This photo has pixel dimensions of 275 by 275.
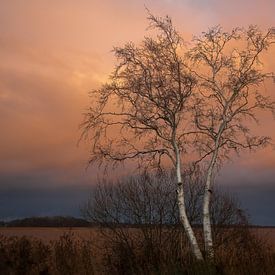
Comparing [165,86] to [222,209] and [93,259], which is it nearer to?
[93,259]

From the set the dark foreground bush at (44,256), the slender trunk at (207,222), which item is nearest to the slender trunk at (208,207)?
the slender trunk at (207,222)

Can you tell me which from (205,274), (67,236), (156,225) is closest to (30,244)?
(67,236)

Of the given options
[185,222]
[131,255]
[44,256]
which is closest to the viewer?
[185,222]

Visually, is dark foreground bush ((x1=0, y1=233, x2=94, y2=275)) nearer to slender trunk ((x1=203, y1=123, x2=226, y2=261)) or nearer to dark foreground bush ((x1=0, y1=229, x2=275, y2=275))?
dark foreground bush ((x1=0, y1=229, x2=275, y2=275))

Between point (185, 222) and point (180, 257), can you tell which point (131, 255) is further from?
point (185, 222)

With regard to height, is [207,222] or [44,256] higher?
[207,222]

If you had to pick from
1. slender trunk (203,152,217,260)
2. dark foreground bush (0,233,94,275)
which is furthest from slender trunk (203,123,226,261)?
dark foreground bush (0,233,94,275)

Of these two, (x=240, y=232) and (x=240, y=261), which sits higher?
(x=240, y=232)

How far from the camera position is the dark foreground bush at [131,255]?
20.6 metres

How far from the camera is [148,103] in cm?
2495

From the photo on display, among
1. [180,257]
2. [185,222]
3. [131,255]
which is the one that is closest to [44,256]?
[131,255]

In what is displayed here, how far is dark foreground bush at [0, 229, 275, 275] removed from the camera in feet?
67.6

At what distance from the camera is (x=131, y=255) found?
28188 mm

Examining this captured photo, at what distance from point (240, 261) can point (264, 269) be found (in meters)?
1.13
